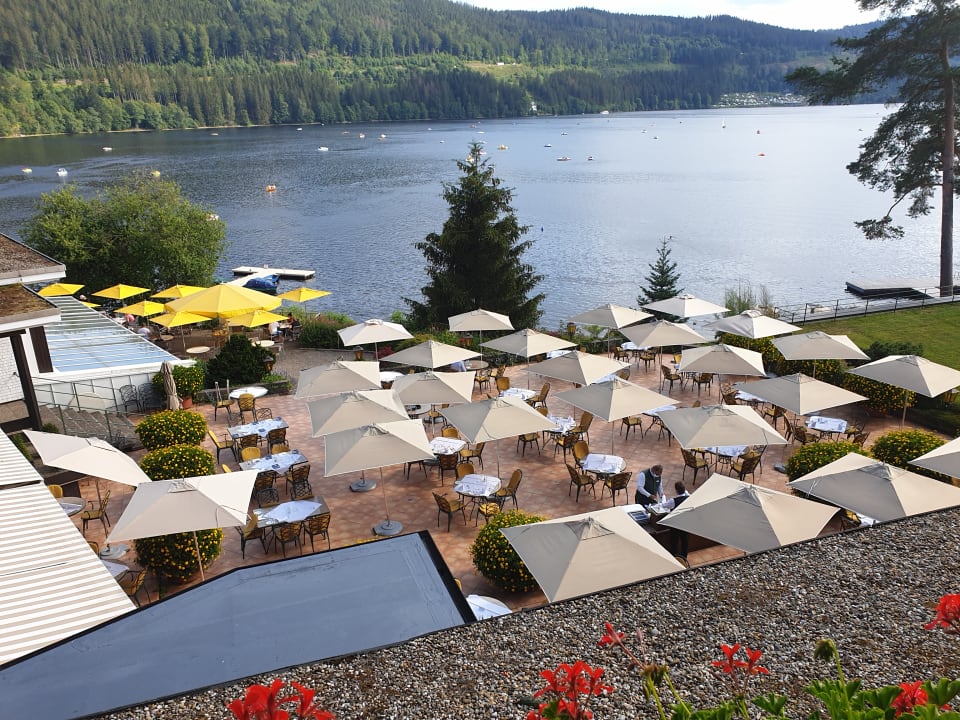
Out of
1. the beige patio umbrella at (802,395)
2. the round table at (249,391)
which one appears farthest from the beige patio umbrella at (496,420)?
the round table at (249,391)

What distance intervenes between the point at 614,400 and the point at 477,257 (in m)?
16.6

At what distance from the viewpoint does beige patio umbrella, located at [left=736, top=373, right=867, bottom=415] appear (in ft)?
45.9

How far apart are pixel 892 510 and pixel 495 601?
17.8 feet

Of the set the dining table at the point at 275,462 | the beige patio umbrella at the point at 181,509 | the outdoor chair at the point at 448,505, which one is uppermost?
the beige patio umbrella at the point at 181,509

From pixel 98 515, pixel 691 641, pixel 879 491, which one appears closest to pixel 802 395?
pixel 879 491

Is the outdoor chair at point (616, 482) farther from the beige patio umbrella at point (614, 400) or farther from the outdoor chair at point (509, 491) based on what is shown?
the outdoor chair at point (509, 491)

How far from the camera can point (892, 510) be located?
9773 millimetres

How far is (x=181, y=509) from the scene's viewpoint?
10.1 m

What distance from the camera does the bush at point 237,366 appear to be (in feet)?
65.1

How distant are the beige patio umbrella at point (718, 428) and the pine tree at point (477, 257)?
1683cm

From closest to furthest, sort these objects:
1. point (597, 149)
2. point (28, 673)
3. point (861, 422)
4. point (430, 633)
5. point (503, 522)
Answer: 1. point (28, 673)
2. point (430, 633)
3. point (503, 522)
4. point (861, 422)
5. point (597, 149)

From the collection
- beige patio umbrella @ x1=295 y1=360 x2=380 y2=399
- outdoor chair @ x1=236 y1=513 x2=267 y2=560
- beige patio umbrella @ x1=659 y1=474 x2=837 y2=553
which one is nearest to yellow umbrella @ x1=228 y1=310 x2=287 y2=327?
beige patio umbrella @ x1=295 y1=360 x2=380 y2=399

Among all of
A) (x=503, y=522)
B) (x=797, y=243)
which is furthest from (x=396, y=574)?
(x=797, y=243)

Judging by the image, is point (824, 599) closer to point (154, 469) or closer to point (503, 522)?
point (503, 522)
